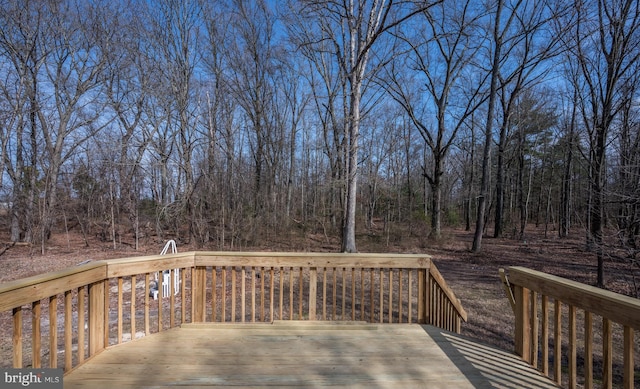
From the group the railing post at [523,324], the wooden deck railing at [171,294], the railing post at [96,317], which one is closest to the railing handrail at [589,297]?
the railing post at [523,324]

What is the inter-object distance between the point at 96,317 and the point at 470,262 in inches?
436

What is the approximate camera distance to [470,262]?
10.8 meters

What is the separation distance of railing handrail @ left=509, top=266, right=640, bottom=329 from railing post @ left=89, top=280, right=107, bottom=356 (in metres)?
3.62

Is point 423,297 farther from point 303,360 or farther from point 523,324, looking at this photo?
point 303,360

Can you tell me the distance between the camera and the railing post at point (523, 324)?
2.69 meters

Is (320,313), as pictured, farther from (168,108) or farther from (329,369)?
(168,108)

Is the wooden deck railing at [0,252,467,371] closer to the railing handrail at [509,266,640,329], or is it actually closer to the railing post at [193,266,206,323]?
the railing post at [193,266,206,323]

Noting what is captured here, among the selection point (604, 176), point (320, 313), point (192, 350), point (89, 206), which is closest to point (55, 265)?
point (89, 206)

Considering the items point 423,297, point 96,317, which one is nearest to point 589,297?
point 423,297

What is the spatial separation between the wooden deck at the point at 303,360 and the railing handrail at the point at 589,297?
70 cm

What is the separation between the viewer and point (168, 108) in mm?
12805

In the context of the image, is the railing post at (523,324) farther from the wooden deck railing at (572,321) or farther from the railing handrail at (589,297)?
the railing handrail at (589,297)

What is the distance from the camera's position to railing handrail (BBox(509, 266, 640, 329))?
65.6 inches

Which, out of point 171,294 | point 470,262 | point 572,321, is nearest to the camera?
point 572,321
